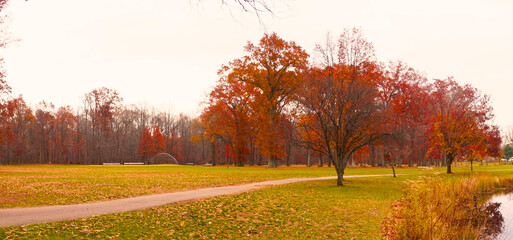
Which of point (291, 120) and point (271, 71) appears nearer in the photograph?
point (291, 120)

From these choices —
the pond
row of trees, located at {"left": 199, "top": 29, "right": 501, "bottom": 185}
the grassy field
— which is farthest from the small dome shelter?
the pond

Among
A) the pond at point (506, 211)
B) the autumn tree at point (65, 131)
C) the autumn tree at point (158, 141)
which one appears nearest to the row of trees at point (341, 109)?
the pond at point (506, 211)

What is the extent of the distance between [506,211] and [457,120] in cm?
2059

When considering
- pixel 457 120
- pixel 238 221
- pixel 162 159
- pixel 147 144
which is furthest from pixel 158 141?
pixel 238 221

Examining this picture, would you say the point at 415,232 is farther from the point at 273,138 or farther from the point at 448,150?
the point at 448,150

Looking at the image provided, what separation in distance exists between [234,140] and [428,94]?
30.3 meters

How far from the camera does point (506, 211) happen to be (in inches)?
608

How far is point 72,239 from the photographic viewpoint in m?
7.57

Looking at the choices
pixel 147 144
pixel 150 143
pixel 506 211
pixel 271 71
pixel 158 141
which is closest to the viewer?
pixel 506 211

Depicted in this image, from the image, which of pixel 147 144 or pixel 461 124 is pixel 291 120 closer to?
pixel 461 124

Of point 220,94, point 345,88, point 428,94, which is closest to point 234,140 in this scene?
point 220,94

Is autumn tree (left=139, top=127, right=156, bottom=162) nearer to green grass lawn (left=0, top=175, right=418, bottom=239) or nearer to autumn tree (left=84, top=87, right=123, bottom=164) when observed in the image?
autumn tree (left=84, top=87, right=123, bottom=164)

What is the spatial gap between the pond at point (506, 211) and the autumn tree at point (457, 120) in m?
13.1

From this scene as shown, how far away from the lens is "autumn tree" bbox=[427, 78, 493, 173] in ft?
109
